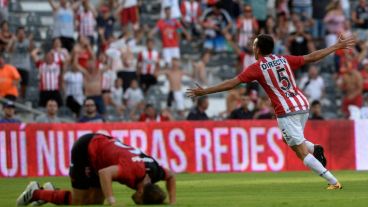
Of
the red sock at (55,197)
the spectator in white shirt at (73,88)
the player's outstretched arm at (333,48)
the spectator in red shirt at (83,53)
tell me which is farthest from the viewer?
the spectator in red shirt at (83,53)

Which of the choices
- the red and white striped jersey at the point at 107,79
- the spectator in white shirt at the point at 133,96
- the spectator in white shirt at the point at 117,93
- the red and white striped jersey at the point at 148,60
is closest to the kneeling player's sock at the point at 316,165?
the spectator in white shirt at the point at 133,96

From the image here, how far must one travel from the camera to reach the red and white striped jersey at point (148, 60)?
28.4 metres

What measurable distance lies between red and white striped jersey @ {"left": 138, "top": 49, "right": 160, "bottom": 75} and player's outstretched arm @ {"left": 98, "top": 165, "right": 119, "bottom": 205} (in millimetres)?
15424

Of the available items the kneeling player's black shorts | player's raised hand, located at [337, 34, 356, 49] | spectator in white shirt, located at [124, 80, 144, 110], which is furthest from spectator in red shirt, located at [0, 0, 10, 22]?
the kneeling player's black shorts

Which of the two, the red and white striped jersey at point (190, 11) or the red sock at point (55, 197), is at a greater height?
the red and white striped jersey at point (190, 11)

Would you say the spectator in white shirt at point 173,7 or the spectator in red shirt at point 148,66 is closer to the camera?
the spectator in red shirt at point 148,66

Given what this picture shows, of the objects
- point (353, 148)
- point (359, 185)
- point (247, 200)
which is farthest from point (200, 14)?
point (247, 200)

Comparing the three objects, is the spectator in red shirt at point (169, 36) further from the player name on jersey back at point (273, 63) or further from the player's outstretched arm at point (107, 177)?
the player's outstretched arm at point (107, 177)

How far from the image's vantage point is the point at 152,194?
43.0 ft

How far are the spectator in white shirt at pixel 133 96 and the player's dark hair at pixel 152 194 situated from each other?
1427cm

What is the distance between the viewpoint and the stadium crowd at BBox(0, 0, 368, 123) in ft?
A: 88.0

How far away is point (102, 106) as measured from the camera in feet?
88.0

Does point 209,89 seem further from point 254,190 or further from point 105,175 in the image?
point 105,175

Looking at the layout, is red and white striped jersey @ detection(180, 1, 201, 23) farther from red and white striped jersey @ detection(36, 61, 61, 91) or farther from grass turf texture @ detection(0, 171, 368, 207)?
grass turf texture @ detection(0, 171, 368, 207)
